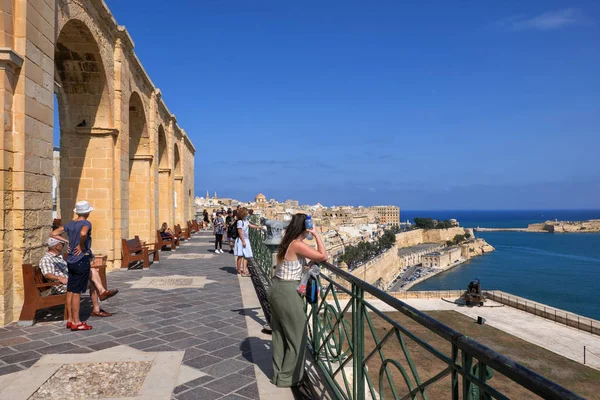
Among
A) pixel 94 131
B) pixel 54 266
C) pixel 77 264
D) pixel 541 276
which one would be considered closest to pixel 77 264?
pixel 77 264

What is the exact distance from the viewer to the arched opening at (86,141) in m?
9.45

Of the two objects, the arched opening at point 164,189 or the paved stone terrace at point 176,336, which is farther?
the arched opening at point 164,189

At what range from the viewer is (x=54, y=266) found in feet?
17.6

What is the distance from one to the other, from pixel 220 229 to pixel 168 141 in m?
7.60

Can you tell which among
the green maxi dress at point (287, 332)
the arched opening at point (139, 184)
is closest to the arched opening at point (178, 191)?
the arched opening at point (139, 184)

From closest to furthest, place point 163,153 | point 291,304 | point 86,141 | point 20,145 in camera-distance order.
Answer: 1. point 291,304
2. point 20,145
3. point 86,141
4. point 163,153

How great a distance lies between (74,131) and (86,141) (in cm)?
32

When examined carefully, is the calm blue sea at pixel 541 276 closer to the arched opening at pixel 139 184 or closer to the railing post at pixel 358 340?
the arched opening at pixel 139 184

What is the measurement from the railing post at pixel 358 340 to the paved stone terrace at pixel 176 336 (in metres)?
0.90

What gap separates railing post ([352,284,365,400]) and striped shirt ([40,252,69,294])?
13.2 feet

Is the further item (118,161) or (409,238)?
(409,238)

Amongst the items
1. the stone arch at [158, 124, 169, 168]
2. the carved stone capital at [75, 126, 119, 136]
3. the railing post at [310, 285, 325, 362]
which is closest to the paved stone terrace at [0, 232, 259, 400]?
the railing post at [310, 285, 325, 362]

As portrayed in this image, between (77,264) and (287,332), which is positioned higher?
(77,264)

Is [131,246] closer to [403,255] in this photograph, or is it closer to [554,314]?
[554,314]
